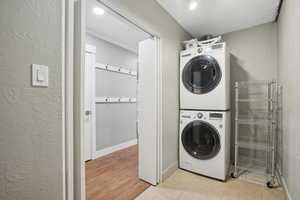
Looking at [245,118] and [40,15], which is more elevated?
[40,15]

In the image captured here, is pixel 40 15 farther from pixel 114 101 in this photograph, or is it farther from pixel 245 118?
pixel 245 118

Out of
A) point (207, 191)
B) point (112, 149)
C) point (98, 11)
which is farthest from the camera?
point (112, 149)

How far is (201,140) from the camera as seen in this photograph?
2.09m

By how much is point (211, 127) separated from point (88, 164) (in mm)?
2105

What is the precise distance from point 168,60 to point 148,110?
0.78 metres

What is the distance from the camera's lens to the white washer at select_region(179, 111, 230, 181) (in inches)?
74.5

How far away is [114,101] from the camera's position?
3.07 meters

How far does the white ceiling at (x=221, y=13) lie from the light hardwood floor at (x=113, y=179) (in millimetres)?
2391

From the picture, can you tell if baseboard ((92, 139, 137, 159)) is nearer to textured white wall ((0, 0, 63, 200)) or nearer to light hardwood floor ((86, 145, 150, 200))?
light hardwood floor ((86, 145, 150, 200))

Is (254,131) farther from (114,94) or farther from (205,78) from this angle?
(114,94)

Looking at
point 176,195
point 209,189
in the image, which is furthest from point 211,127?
point 176,195

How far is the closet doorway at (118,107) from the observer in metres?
1.85

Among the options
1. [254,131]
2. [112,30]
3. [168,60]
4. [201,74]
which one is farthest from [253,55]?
[112,30]

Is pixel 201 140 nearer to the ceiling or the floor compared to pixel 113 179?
nearer to the ceiling
